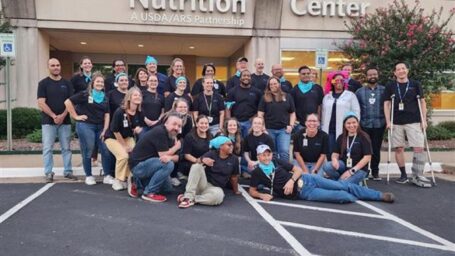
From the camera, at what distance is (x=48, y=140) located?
261 inches

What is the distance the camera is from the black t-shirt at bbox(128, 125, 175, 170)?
5.63 meters

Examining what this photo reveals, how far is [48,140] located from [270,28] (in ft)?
31.6

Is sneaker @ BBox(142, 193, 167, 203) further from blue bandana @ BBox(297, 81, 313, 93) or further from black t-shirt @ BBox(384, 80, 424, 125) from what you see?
black t-shirt @ BBox(384, 80, 424, 125)

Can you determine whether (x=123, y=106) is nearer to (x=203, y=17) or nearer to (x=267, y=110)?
(x=267, y=110)

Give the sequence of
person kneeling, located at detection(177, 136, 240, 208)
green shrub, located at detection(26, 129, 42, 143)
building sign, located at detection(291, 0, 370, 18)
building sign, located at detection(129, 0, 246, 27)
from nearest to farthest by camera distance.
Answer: person kneeling, located at detection(177, 136, 240, 208) < green shrub, located at detection(26, 129, 42, 143) < building sign, located at detection(129, 0, 246, 27) < building sign, located at detection(291, 0, 370, 18)

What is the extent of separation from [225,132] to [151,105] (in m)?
1.35

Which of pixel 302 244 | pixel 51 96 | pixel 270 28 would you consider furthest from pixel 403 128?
pixel 270 28

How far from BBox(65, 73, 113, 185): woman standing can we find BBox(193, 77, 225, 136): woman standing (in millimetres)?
1528

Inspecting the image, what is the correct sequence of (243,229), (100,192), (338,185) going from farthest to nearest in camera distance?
(100,192), (338,185), (243,229)

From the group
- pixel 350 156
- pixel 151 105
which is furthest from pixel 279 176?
pixel 151 105

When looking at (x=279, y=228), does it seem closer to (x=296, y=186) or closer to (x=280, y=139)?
(x=296, y=186)

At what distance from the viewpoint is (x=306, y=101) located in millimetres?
7398

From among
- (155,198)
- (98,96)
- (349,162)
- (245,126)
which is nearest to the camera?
(155,198)

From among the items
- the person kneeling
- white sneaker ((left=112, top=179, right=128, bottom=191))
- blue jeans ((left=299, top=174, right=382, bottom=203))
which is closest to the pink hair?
blue jeans ((left=299, top=174, right=382, bottom=203))
